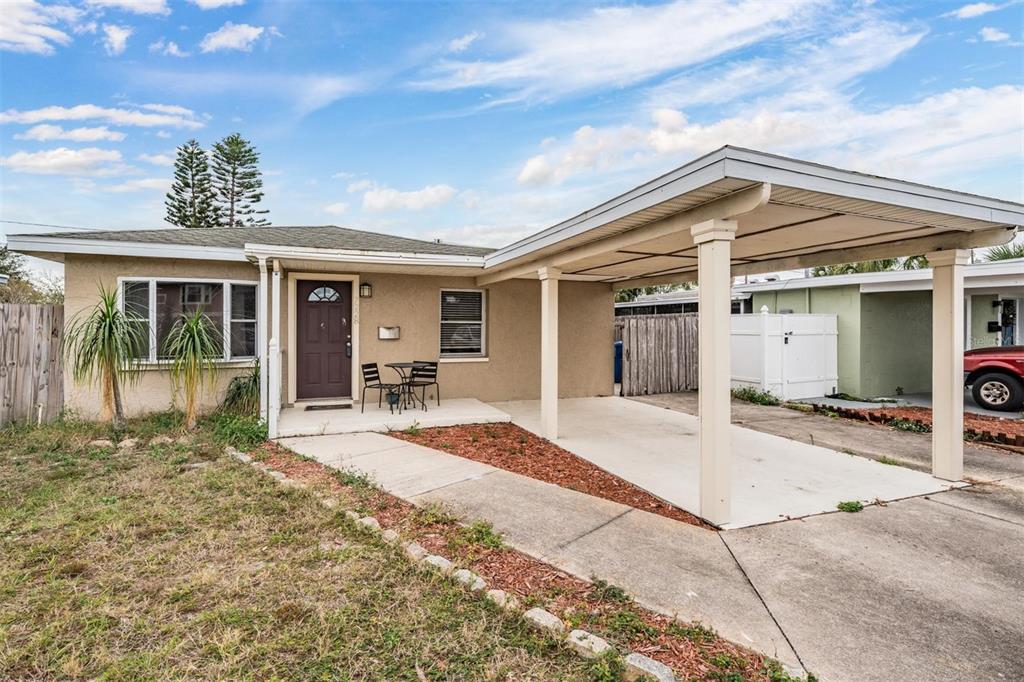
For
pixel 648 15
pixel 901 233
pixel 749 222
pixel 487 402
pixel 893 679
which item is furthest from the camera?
pixel 487 402

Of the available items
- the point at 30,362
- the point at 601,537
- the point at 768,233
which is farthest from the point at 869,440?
the point at 30,362

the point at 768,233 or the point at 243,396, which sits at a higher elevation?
the point at 768,233

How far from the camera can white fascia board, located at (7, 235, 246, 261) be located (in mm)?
6406

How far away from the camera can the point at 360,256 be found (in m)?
6.96

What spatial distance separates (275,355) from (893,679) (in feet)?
21.4

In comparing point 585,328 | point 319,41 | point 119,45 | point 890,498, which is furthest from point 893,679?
point 119,45

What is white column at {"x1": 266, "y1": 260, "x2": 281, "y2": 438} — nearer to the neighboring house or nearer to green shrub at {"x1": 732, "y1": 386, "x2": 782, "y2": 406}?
green shrub at {"x1": 732, "y1": 386, "x2": 782, "y2": 406}

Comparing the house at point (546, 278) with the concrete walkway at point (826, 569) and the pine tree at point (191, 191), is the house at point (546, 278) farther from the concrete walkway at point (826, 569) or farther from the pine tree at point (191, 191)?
the pine tree at point (191, 191)

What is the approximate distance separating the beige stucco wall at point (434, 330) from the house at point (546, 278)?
1.1 inches

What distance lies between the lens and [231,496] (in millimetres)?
4387

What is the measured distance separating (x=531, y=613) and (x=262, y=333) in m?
6.61

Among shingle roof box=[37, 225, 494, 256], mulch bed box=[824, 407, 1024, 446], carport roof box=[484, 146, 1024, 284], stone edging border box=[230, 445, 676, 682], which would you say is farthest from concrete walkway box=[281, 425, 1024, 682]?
shingle roof box=[37, 225, 494, 256]

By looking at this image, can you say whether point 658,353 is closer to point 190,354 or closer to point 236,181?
point 190,354

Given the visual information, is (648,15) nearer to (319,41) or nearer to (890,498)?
(319,41)
